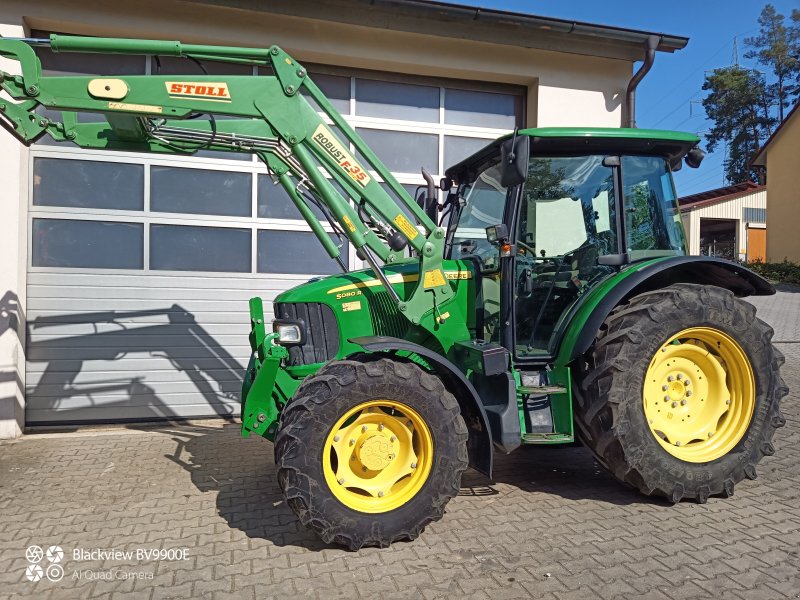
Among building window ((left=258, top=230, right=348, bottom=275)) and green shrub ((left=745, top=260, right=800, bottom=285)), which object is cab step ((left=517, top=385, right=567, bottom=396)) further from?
green shrub ((left=745, top=260, right=800, bottom=285))

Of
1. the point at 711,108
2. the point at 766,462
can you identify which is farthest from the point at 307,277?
the point at 711,108

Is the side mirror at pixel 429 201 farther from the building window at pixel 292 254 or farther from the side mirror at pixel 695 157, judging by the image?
the building window at pixel 292 254

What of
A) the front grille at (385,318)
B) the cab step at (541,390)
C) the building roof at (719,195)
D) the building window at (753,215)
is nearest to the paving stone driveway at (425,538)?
the cab step at (541,390)

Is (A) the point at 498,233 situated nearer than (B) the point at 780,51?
Yes

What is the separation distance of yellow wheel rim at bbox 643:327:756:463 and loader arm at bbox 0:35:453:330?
1.52 metres

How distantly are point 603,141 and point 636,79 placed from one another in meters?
3.60

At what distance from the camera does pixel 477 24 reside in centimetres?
625

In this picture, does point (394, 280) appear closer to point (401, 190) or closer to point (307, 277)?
point (401, 190)

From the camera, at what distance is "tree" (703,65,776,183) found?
3984 cm

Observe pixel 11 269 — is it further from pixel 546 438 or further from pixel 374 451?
pixel 546 438

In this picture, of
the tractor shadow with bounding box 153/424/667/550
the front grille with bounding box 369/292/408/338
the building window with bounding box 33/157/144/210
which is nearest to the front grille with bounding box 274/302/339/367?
the front grille with bounding box 369/292/408/338

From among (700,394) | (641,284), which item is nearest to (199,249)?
(641,284)

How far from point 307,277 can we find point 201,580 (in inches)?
157

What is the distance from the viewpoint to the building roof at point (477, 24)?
18.9 ft
